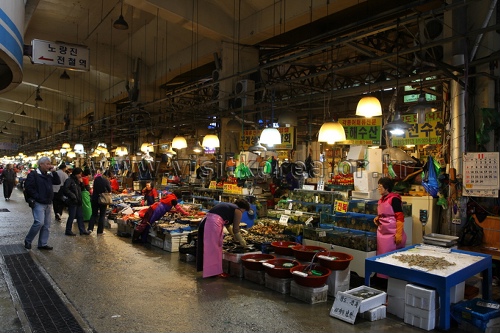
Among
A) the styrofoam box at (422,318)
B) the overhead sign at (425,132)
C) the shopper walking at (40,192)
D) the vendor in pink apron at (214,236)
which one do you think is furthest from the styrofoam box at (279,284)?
the shopper walking at (40,192)

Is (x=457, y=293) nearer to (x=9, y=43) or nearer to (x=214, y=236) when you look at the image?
(x=214, y=236)

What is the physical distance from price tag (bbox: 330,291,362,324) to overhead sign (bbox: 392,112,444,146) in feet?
14.5

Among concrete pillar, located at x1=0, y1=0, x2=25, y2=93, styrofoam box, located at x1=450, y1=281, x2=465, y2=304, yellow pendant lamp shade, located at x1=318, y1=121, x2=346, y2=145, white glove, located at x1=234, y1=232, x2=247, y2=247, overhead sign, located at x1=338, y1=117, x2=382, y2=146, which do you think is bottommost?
styrofoam box, located at x1=450, y1=281, x2=465, y2=304

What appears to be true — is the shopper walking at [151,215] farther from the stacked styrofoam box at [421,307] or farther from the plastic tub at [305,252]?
the stacked styrofoam box at [421,307]

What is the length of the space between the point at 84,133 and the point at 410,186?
21.8 m

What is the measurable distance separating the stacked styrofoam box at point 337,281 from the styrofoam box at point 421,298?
112 centimetres

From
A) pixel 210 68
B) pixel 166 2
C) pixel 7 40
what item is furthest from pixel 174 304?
pixel 210 68

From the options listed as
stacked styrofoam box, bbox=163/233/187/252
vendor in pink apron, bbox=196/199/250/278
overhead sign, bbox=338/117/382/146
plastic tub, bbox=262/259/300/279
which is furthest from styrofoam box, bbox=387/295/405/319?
stacked styrofoam box, bbox=163/233/187/252

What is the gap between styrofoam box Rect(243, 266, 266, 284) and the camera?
6.22 metres

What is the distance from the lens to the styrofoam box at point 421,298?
4484mm

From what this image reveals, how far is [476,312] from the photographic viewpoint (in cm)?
440

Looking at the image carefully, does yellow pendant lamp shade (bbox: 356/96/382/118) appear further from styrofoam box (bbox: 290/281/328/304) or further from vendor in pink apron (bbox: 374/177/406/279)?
styrofoam box (bbox: 290/281/328/304)

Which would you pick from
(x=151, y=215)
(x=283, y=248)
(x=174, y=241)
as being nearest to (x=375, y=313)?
(x=283, y=248)

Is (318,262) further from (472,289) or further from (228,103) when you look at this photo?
(228,103)
